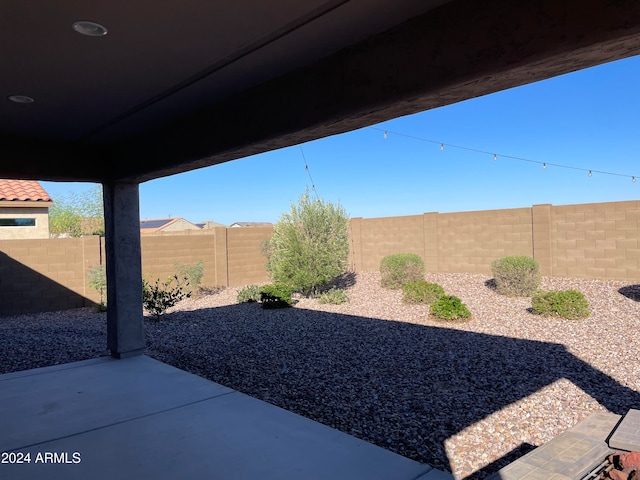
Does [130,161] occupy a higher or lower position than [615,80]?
lower

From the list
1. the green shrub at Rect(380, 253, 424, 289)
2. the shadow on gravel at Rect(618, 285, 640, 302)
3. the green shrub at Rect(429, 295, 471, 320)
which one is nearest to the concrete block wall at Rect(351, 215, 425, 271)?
the green shrub at Rect(380, 253, 424, 289)

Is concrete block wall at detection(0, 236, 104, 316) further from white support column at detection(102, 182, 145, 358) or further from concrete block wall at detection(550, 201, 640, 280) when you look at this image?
concrete block wall at detection(550, 201, 640, 280)

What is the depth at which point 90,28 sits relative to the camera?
2.68 metres

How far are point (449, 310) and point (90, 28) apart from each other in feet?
23.9

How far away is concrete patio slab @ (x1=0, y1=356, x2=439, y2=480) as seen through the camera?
3086 millimetres

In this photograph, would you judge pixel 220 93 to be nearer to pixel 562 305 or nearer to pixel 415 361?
pixel 415 361

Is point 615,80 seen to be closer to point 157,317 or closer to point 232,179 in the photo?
point 157,317

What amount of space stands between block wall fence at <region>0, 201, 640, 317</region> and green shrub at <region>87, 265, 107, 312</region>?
23 centimetres

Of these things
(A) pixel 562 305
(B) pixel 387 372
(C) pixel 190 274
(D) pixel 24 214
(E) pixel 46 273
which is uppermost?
(D) pixel 24 214

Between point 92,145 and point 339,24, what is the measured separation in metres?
4.22

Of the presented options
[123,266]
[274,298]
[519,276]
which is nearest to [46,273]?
[274,298]

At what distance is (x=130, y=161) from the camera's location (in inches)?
216

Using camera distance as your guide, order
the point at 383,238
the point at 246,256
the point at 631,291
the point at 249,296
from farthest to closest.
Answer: the point at 383,238, the point at 246,256, the point at 249,296, the point at 631,291

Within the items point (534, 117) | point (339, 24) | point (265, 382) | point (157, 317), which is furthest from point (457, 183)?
point (339, 24)
